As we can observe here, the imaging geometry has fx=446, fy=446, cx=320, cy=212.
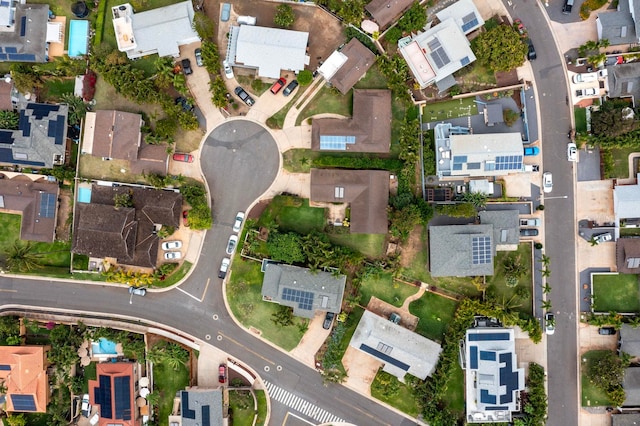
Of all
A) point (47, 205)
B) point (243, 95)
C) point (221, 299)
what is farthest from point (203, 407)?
point (243, 95)

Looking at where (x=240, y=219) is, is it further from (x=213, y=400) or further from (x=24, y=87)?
(x=24, y=87)

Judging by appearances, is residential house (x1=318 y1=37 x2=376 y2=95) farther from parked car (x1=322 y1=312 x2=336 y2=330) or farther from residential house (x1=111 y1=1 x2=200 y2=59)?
parked car (x1=322 y1=312 x2=336 y2=330)

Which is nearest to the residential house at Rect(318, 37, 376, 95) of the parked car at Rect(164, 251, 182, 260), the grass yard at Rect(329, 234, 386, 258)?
the grass yard at Rect(329, 234, 386, 258)

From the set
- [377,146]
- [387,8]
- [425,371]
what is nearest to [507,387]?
[425,371]

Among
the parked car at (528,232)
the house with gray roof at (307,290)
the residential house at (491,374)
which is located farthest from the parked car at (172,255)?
the parked car at (528,232)

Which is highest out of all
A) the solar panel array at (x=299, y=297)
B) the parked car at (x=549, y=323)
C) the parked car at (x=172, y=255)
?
the parked car at (x=172, y=255)

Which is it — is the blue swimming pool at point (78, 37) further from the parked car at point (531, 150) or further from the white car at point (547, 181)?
the white car at point (547, 181)

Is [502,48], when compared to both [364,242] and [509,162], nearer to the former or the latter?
[509,162]
